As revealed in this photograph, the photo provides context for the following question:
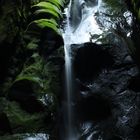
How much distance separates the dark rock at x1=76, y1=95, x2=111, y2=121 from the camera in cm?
706

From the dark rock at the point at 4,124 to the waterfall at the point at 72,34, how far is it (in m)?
1.32

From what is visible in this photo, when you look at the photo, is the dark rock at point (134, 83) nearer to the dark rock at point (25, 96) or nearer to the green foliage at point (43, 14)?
the dark rock at point (25, 96)

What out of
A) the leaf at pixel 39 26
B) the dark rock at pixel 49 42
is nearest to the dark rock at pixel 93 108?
the dark rock at pixel 49 42

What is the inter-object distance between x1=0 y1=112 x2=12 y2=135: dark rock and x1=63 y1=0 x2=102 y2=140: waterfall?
1.32 metres

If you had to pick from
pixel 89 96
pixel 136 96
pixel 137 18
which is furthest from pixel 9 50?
pixel 137 18

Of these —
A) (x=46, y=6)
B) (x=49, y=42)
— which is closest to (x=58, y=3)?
(x=46, y=6)

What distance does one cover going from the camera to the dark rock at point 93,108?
7059mm

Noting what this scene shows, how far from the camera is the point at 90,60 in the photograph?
8039 millimetres

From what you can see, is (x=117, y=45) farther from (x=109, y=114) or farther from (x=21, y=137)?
(x=21, y=137)

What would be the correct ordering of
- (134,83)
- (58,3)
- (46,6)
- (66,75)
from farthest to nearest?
(58,3)
(46,6)
(66,75)
(134,83)

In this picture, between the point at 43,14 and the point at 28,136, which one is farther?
the point at 43,14

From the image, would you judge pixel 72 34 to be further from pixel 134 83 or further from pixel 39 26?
pixel 134 83

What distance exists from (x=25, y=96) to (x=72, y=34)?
3.16 m

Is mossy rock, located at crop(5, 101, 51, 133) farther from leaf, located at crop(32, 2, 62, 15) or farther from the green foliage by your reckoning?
leaf, located at crop(32, 2, 62, 15)
